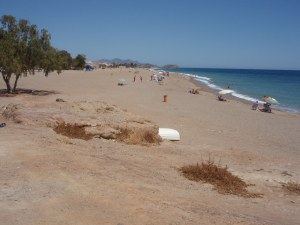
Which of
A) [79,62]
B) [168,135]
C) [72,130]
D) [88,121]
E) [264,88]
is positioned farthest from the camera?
[79,62]

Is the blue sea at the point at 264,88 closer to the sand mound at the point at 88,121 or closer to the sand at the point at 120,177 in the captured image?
the sand at the point at 120,177

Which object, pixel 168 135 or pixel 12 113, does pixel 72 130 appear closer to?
pixel 12 113

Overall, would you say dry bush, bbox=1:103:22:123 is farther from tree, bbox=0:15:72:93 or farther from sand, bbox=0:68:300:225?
tree, bbox=0:15:72:93

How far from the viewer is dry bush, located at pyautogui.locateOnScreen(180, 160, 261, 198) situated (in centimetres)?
843

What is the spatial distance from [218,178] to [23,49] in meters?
20.0

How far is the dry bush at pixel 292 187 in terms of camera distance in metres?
8.85

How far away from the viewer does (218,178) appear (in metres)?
8.97

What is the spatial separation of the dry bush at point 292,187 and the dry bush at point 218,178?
3.00 ft

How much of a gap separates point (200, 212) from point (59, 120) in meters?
6.64

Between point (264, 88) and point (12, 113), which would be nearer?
point (12, 113)

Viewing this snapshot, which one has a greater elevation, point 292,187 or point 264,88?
point 292,187

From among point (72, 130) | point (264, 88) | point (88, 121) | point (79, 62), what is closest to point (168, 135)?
point (88, 121)

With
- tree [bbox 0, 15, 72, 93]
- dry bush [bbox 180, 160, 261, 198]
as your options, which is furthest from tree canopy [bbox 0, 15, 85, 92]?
dry bush [bbox 180, 160, 261, 198]

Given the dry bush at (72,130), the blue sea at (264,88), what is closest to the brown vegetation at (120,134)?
the dry bush at (72,130)
